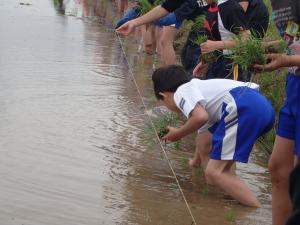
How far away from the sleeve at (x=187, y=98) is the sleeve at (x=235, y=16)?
94 centimetres

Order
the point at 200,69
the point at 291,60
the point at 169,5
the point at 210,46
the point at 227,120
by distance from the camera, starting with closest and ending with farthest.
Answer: the point at 291,60, the point at 227,120, the point at 210,46, the point at 169,5, the point at 200,69

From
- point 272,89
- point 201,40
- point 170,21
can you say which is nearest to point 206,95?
point 201,40

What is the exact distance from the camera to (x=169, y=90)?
471 cm

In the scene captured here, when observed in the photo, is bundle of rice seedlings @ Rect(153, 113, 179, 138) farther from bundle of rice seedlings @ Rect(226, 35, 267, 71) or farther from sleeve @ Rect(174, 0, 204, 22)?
sleeve @ Rect(174, 0, 204, 22)

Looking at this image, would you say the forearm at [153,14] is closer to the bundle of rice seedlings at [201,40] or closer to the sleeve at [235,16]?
the sleeve at [235,16]

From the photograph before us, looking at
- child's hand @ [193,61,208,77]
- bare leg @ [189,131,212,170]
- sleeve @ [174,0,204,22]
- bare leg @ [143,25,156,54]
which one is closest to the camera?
bare leg @ [189,131,212,170]

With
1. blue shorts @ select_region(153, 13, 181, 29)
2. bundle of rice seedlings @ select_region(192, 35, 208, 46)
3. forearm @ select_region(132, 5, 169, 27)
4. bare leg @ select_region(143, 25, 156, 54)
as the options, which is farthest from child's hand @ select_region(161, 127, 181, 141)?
bare leg @ select_region(143, 25, 156, 54)

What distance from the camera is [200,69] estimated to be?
19.4ft

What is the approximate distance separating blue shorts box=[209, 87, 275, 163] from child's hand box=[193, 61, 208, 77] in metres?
1.28

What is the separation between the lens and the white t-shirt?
449cm

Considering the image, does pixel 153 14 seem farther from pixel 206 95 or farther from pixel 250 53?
pixel 250 53

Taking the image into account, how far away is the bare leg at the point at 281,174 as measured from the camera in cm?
348

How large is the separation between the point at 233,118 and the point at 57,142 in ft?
4.74

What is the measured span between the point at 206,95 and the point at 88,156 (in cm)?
98
